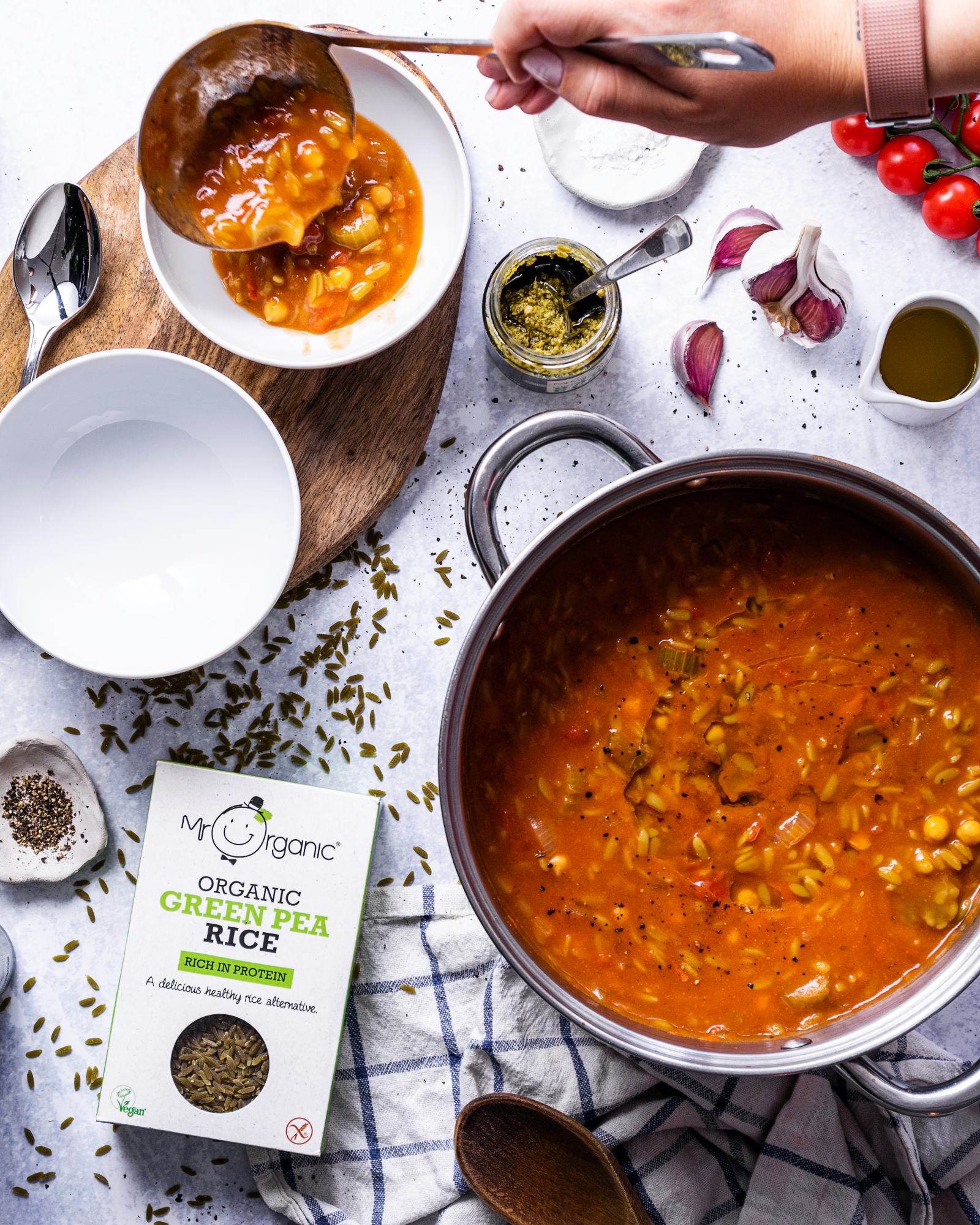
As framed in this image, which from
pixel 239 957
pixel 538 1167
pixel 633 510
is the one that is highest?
pixel 633 510

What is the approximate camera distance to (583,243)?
7.13 feet

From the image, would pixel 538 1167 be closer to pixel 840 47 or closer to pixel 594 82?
pixel 594 82

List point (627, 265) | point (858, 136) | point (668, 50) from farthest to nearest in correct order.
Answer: point (858, 136)
point (627, 265)
point (668, 50)

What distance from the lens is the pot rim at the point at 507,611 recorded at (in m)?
1.71

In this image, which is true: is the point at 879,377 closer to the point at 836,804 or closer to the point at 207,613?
the point at 836,804

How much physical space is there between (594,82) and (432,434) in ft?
2.71

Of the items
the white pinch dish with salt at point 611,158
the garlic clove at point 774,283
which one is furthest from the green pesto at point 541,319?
the garlic clove at point 774,283

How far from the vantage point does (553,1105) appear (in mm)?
2119

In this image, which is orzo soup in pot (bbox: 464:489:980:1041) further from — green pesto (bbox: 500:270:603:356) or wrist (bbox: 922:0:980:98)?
wrist (bbox: 922:0:980:98)

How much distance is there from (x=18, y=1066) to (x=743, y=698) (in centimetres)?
176

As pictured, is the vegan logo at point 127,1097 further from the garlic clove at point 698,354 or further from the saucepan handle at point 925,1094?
the garlic clove at point 698,354

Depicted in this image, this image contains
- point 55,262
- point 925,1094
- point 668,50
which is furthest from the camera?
point 55,262

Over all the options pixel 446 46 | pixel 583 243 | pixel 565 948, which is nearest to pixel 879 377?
pixel 583 243

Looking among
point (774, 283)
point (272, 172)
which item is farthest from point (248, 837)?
point (774, 283)
